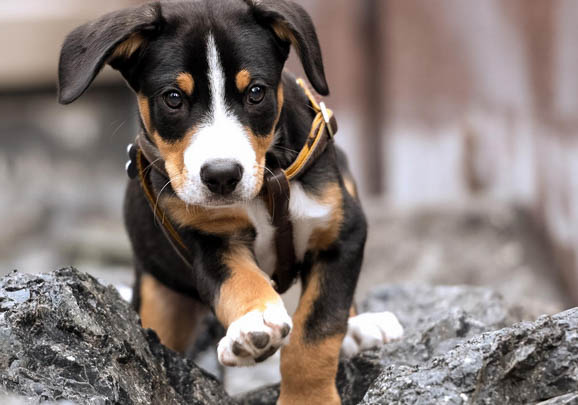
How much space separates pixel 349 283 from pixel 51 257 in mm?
6645

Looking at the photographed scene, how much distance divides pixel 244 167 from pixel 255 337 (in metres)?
0.55

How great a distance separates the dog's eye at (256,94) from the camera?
3.50 meters

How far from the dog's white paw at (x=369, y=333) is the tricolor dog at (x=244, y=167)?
0.34 metres

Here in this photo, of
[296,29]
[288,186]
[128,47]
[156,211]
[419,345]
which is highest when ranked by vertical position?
[296,29]

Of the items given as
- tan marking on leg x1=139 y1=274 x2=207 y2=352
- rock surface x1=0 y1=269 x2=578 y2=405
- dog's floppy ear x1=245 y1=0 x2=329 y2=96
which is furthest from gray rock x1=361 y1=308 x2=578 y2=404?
tan marking on leg x1=139 y1=274 x2=207 y2=352

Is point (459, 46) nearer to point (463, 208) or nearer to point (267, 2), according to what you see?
point (463, 208)

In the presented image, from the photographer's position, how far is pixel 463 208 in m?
7.65

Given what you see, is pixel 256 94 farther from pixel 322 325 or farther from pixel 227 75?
pixel 322 325

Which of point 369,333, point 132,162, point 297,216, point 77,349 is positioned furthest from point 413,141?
point 77,349

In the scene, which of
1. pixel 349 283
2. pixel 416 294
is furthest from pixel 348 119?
pixel 349 283

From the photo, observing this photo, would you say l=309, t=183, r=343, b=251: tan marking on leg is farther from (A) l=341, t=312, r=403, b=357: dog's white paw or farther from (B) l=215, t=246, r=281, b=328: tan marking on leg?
(A) l=341, t=312, r=403, b=357: dog's white paw

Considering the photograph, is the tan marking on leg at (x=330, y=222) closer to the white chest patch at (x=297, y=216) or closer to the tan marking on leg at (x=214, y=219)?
the white chest patch at (x=297, y=216)

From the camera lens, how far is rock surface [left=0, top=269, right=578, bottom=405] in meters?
2.74

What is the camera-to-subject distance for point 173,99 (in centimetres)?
348
